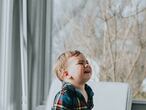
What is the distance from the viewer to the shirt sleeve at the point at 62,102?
6.13ft

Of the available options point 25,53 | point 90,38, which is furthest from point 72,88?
Result: point 90,38

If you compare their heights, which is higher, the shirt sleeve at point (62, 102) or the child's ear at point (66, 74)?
the child's ear at point (66, 74)

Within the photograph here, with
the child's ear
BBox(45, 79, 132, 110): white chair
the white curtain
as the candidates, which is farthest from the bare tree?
the child's ear

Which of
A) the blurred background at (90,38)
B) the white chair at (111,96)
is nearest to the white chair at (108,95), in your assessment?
the white chair at (111,96)

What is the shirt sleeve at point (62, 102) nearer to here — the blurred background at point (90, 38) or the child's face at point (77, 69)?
the child's face at point (77, 69)

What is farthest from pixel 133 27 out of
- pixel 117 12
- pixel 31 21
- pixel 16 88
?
pixel 16 88

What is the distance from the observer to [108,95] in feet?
6.41

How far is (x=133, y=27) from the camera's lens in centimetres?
239

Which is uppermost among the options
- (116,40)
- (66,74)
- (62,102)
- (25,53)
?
(116,40)

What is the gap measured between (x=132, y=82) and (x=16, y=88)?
89 centimetres

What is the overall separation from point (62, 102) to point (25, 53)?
0.54 metres

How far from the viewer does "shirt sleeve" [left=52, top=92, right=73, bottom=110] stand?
1.87 metres

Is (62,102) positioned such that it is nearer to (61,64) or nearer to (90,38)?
(61,64)

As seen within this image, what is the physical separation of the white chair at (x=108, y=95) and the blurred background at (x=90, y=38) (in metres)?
0.35
